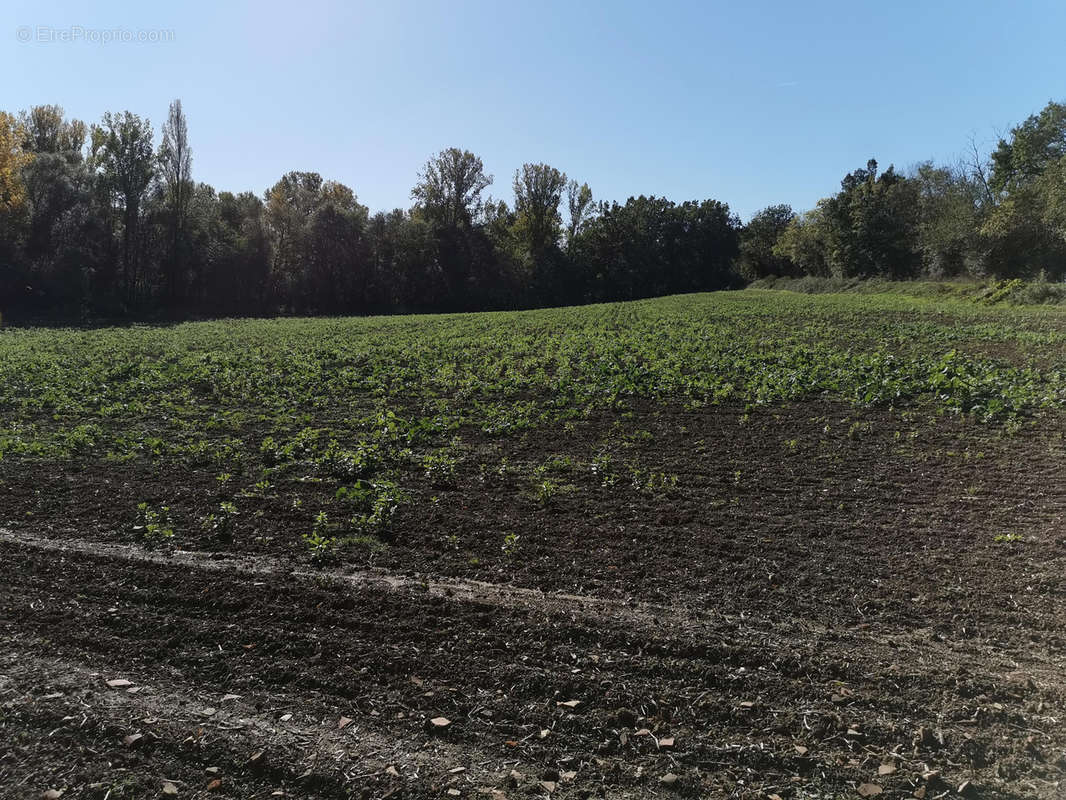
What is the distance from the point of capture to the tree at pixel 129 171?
52.1m

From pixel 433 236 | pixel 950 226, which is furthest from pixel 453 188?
pixel 950 226

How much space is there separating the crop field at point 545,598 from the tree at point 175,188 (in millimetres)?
Answer: 48246

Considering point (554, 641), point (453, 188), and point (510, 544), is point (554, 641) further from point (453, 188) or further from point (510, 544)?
point (453, 188)

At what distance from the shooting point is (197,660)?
17.1ft

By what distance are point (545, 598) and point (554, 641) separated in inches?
30.7

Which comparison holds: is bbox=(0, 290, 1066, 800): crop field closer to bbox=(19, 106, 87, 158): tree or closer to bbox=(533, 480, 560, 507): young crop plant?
bbox=(533, 480, 560, 507): young crop plant

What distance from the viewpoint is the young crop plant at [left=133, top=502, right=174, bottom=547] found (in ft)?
24.8

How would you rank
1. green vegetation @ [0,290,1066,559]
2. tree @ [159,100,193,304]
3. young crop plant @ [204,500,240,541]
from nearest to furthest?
young crop plant @ [204,500,240,541], green vegetation @ [0,290,1066,559], tree @ [159,100,193,304]

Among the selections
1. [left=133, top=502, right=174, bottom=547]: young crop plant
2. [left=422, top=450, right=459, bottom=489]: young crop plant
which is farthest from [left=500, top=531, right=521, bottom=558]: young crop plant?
[left=133, top=502, right=174, bottom=547]: young crop plant

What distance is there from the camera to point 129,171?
174 ft

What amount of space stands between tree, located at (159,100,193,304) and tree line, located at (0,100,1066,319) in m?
0.12

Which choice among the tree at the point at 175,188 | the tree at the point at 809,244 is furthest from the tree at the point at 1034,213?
the tree at the point at 175,188

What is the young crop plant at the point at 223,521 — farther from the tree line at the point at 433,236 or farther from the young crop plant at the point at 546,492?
the tree line at the point at 433,236

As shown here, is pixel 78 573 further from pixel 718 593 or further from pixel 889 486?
pixel 889 486
